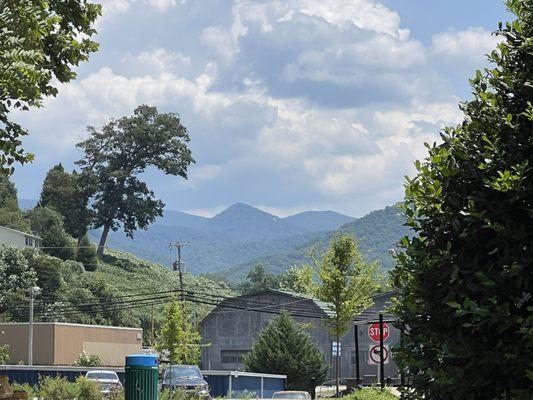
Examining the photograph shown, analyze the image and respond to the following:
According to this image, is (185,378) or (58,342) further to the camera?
(58,342)

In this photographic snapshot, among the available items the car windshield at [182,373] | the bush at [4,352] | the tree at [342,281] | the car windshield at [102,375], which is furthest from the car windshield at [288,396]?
the bush at [4,352]

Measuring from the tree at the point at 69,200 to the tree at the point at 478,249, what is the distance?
12111 cm

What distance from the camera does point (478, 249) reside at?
21.5 ft

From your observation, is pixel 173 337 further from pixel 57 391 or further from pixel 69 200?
pixel 69 200

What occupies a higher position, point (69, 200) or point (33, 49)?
A: point (69, 200)

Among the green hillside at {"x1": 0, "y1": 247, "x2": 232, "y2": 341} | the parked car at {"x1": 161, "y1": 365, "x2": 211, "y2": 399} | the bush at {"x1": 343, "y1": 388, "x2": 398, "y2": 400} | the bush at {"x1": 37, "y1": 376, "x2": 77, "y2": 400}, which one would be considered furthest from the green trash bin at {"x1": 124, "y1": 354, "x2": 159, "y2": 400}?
the green hillside at {"x1": 0, "y1": 247, "x2": 232, "y2": 341}

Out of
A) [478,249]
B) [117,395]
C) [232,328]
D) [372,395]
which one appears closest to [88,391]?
[117,395]

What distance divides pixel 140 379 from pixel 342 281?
27242mm

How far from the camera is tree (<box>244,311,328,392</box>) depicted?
56688 mm

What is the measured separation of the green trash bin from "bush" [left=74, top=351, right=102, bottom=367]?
5366 cm

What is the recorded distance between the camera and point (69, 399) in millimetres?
27141

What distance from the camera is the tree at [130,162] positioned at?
5113 inches

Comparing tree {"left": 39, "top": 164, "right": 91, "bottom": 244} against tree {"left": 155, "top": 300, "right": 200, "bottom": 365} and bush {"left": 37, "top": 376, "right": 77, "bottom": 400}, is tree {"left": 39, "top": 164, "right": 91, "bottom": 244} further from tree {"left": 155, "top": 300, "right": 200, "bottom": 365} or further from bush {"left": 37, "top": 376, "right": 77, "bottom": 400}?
bush {"left": 37, "top": 376, "right": 77, "bottom": 400}

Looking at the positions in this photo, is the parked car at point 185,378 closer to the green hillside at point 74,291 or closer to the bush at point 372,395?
the bush at point 372,395
